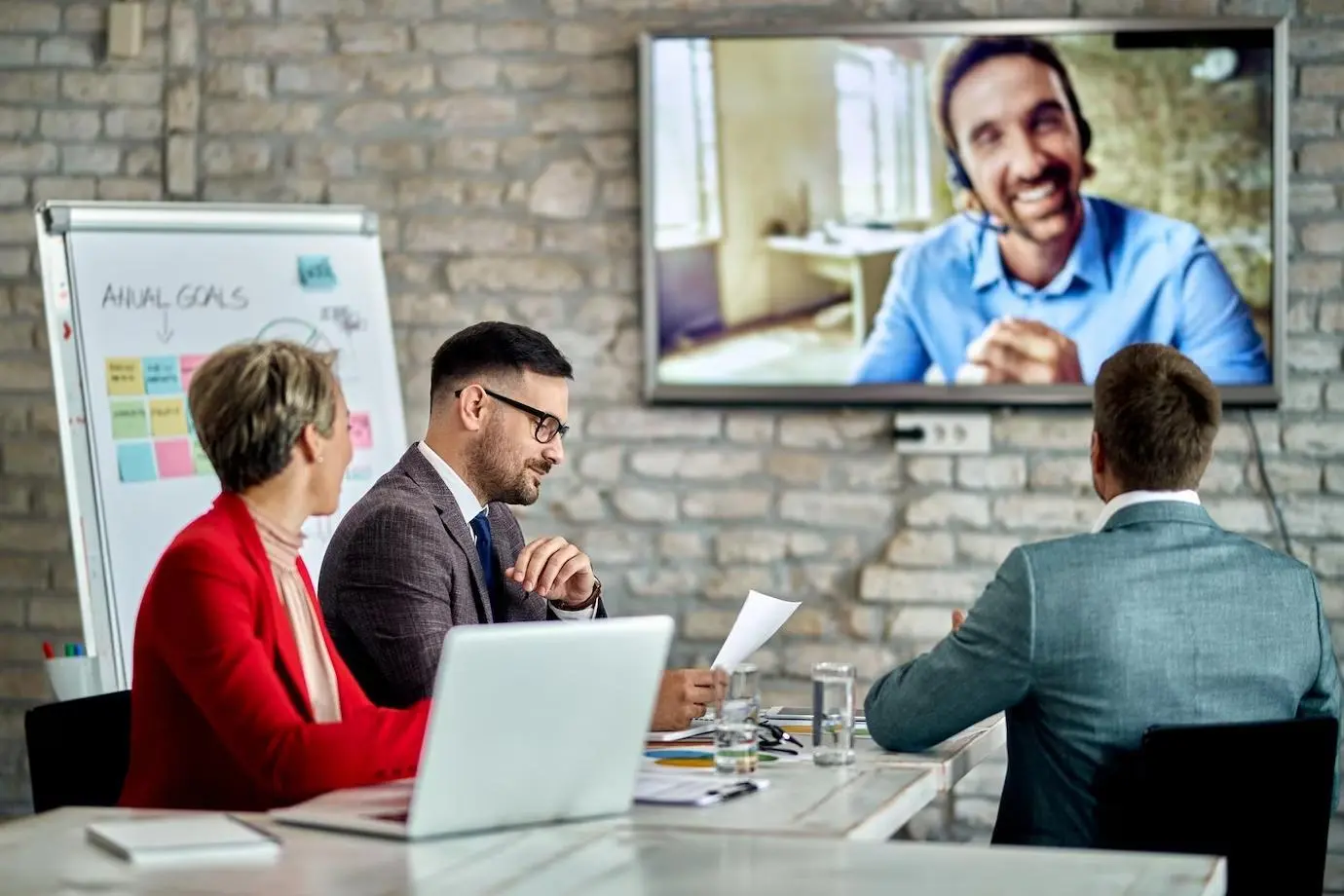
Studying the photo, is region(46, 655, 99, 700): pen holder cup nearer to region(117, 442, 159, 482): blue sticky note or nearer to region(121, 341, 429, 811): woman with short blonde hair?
region(117, 442, 159, 482): blue sticky note

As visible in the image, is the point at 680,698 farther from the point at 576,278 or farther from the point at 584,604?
the point at 576,278

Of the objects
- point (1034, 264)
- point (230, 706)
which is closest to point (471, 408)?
point (230, 706)

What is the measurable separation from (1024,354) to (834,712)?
82.9 inches

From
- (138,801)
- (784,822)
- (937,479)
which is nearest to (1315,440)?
(937,479)

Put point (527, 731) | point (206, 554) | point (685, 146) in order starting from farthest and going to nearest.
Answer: point (685, 146) → point (206, 554) → point (527, 731)

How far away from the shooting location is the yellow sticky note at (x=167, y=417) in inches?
159

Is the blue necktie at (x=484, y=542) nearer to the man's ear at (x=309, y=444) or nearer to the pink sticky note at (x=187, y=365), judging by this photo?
the man's ear at (x=309, y=444)

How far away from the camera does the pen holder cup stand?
12.8 ft

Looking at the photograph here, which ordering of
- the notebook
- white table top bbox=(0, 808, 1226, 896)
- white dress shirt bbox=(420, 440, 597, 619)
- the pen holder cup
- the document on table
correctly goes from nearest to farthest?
1. white table top bbox=(0, 808, 1226, 896)
2. the notebook
3. the document on table
4. white dress shirt bbox=(420, 440, 597, 619)
5. the pen holder cup

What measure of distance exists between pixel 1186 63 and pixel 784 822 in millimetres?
2946

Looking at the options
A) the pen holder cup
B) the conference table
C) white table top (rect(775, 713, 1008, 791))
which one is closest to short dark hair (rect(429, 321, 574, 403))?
white table top (rect(775, 713, 1008, 791))

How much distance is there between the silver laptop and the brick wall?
2.55m

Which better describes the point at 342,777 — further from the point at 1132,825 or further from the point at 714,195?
the point at 714,195

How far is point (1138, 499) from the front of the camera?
2.39m
